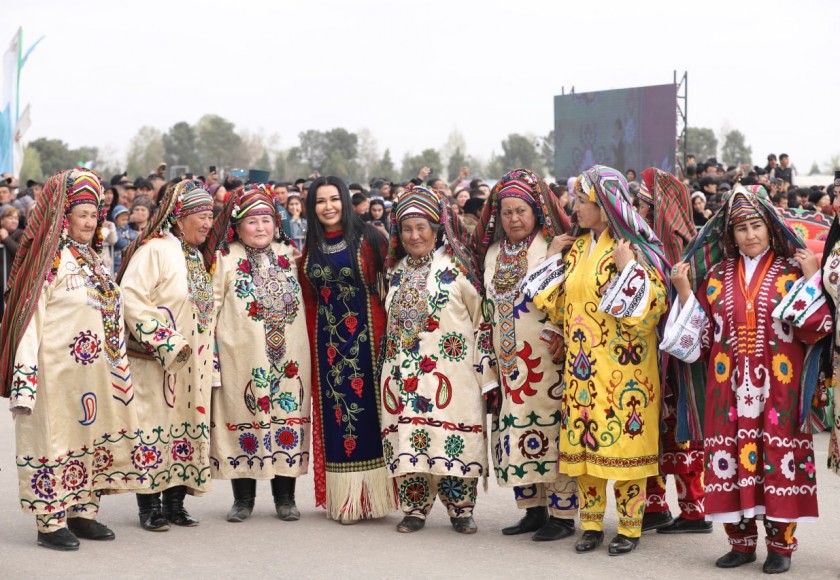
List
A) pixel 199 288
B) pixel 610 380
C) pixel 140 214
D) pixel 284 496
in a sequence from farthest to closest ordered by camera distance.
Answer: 1. pixel 140 214
2. pixel 284 496
3. pixel 199 288
4. pixel 610 380

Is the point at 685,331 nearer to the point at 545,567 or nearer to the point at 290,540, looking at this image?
the point at 545,567

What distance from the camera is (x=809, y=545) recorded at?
604 centimetres

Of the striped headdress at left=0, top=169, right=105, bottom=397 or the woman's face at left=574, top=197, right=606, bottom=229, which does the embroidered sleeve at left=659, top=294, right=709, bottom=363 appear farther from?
the striped headdress at left=0, top=169, right=105, bottom=397

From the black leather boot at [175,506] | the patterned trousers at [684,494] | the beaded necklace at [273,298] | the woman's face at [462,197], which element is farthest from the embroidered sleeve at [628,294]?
the woman's face at [462,197]

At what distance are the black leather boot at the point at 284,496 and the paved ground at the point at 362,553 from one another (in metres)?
0.06

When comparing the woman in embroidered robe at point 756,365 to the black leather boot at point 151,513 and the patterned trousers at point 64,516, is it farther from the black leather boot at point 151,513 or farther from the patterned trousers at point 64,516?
the patterned trousers at point 64,516

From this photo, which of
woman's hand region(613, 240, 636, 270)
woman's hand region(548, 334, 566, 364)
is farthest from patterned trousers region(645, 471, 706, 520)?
woman's hand region(613, 240, 636, 270)

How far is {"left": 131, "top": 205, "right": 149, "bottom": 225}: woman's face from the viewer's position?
43.5ft

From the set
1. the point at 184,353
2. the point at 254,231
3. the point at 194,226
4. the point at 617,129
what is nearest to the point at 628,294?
the point at 254,231

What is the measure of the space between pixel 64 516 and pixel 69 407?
0.57 metres

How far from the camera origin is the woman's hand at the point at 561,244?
6.24 m

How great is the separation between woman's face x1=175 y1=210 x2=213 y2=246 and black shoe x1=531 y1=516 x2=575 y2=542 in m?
2.57

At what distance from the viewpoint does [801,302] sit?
5344 millimetres

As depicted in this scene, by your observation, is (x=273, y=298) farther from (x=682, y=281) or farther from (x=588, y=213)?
(x=682, y=281)
